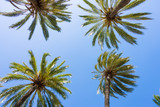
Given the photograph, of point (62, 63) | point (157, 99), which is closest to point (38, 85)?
point (62, 63)

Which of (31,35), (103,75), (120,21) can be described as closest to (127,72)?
(103,75)

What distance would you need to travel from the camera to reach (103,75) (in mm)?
15953

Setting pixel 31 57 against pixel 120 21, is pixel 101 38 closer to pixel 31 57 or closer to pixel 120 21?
pixel 120 21

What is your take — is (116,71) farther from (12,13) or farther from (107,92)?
(12,13)

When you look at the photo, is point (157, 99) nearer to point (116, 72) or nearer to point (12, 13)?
point (116, 72)

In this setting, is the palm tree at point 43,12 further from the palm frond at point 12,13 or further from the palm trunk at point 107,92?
the palm trunk at point 107,92

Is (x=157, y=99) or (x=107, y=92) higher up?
(x=157, y=99)

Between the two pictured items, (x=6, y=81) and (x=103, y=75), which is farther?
(x=103, y=75)

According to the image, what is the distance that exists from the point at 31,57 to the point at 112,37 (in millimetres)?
8091

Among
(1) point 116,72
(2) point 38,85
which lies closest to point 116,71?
(1) point 116,72

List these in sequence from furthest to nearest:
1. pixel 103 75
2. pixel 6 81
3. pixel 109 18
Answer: pixel 103 75
pixel 109 18
pixel 6 81

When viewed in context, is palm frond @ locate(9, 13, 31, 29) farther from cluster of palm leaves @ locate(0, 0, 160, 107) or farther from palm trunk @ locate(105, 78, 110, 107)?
palm trunk @ locate(105, 78, 110, 107)

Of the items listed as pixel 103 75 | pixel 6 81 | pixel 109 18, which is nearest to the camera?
pixel 6 81

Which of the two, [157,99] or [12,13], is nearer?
[12,13]
